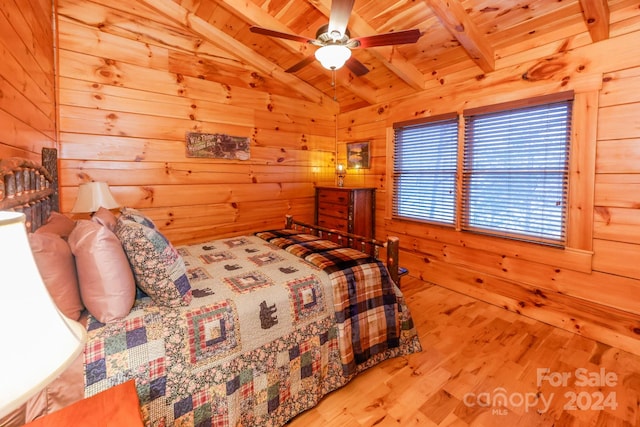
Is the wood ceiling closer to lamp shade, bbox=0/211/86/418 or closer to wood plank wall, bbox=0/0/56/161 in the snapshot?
wood plank wall, bbox=0/0/56/161

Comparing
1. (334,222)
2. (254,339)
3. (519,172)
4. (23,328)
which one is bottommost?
(254,339)

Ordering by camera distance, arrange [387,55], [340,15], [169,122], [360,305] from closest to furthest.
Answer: [340,15] < [360,305] < [387,55] < [169,122]

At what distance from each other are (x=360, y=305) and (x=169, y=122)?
2.82 meters

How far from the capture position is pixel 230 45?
3.44 m

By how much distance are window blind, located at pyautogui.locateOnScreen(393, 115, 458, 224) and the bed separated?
5.51 feet

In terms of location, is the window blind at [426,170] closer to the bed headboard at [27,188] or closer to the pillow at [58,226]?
the pillow at [58,226]

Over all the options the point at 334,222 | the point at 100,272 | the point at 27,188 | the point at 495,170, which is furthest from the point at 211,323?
the point at 495,170

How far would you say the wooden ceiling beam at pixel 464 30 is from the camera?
88.5 inches

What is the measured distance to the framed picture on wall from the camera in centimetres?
423

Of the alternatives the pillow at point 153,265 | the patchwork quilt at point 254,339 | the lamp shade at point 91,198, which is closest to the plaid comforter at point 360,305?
the patchwork quilt at point 254,339

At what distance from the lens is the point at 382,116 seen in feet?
13.0

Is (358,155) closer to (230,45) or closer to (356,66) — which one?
(356,66)

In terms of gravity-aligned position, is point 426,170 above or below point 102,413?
above

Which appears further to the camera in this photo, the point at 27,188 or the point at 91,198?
the point at 91,198
